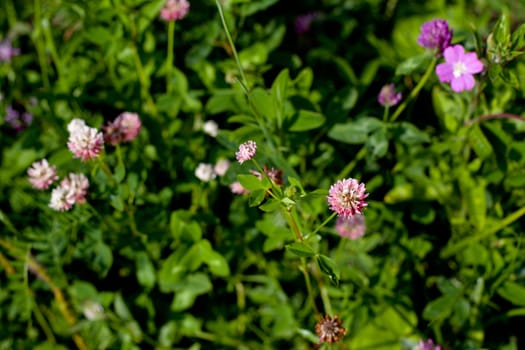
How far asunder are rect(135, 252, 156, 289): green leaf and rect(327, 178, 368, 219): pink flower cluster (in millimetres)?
1016

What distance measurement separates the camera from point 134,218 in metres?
2.11

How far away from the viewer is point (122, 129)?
80.4 inches

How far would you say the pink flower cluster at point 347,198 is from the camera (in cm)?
144

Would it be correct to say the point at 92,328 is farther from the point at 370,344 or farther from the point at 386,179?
the point at 386,179

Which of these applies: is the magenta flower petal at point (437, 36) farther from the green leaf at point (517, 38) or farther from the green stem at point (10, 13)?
the green stem at point (10, 13)

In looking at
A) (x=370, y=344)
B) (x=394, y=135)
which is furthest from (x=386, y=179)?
(x=370, y=344)

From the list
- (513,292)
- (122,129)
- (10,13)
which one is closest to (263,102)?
(122,129)

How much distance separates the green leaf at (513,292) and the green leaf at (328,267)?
79cm

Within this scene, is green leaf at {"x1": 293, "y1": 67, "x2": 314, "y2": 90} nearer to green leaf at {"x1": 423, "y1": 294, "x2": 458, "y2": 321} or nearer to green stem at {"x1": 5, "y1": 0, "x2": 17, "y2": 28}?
green leaf at {"x1": 423, "y1": 294, "x2": 458, "y2": 321}

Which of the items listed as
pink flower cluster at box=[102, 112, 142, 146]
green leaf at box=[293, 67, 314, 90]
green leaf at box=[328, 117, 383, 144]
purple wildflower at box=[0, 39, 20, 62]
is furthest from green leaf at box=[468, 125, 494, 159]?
purple wildflower at box=[0, 39, 20, 62]

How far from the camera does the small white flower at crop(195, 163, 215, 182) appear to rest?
2.11m

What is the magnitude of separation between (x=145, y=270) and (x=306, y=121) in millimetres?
858

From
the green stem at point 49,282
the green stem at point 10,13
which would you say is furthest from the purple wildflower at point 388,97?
the green stem at point 10,13

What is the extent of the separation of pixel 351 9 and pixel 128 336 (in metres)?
1.91
